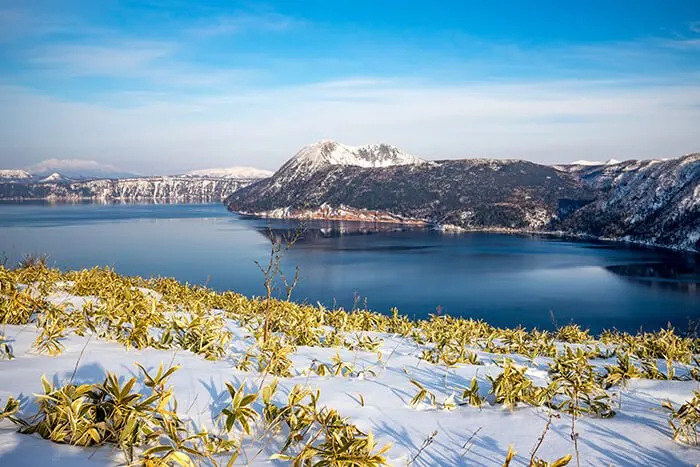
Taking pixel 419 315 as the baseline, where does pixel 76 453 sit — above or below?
above

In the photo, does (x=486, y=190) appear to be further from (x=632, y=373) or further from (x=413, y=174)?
(x=632, y=373)

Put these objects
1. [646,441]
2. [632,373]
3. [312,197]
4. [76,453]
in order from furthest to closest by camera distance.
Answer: [312,197] → [632,373] → [646,441] → [76,453]

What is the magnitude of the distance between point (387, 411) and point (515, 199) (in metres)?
147

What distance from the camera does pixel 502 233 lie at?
112562 millimetres

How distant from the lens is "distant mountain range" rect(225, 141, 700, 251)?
9212cm

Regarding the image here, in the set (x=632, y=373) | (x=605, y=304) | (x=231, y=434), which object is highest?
(x=231, y=434)

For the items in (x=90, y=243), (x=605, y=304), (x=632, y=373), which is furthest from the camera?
(x=90, y=243)

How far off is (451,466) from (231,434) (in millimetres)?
1465

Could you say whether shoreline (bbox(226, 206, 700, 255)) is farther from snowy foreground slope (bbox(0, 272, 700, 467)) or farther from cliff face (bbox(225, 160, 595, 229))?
snowy foreground slope (bbox(0, 272, 700, 467))

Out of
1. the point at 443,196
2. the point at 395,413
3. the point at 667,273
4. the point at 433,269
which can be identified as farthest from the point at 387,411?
the point at 443,196

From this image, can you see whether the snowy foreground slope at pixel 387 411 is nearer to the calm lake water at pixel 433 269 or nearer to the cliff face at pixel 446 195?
the calm lake water at pixel 433 269

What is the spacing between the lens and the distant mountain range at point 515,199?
92.1 m

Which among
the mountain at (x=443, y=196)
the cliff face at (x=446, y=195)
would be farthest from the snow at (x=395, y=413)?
the cliff face at (x=446, y=195)

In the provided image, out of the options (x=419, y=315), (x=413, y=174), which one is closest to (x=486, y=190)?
(x=413, y=174)
